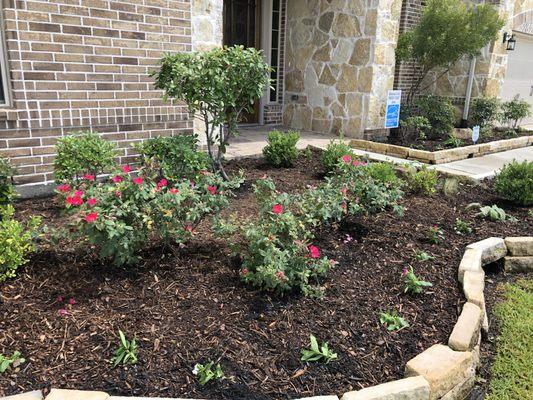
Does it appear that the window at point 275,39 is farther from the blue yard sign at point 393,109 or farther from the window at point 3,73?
the window at point 3,73

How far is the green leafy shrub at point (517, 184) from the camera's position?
4695 millimetres

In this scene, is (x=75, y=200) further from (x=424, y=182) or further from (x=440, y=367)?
(x=424, y=182)

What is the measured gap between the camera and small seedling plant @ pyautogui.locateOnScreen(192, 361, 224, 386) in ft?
6.99

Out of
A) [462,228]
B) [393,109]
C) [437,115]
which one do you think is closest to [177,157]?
[462,228]

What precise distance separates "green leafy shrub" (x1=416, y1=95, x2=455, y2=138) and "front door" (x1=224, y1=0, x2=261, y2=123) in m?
3.31

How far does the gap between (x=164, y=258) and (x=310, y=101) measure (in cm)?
665

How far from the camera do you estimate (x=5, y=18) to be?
4.14 m

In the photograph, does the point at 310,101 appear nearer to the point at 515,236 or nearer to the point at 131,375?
the point at 515,236

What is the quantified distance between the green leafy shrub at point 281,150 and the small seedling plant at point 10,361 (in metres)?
4.02

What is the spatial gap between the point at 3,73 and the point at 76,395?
3.48 m

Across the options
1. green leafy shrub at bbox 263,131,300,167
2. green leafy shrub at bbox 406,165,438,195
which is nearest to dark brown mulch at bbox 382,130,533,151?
green leafy shrub at bbox 406,165,438,195

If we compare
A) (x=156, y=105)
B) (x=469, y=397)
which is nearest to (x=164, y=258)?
(x=469, y=397)

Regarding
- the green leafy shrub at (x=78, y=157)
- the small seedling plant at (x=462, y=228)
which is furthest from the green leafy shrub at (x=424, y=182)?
the green leafy shrub at (x=78, y=157)

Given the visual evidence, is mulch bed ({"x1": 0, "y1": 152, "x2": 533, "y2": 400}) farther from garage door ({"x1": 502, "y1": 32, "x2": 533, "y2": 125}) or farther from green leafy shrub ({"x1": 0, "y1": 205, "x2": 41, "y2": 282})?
garage door ({"x1": 502, "y1": 32, "x2": 533, "y2": 125})
